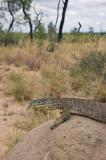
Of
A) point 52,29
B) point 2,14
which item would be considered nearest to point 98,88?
point 52,29

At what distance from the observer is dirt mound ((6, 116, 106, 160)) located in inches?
166

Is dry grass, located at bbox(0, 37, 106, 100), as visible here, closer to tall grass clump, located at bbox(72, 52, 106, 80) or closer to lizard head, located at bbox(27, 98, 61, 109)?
tall grass clump, located at bbox(72, 52, 106, 80)

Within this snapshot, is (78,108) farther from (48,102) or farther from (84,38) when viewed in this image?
(84,38)

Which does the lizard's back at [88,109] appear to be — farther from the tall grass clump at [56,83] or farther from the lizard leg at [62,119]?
the tall grass clump at [56,83]

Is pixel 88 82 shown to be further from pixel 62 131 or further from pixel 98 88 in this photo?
pixel 62 131

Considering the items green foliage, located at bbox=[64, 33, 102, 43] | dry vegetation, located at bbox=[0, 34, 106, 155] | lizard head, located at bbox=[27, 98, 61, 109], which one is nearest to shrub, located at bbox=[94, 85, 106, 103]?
dry vegetation, located at bbox=[0, 34, 106, 155]

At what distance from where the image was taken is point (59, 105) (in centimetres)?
527

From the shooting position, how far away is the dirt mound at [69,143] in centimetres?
421

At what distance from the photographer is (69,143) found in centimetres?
435

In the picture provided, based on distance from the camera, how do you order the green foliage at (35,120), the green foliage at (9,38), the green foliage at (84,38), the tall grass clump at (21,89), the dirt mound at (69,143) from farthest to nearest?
the green foliage at (9,38) → the green foliage at (84,38) → the tall grass clump at (21,89) → the green foliage at (35,120) → the dirt mound at (69,143)

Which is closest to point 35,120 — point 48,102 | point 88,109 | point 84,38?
point 48,102

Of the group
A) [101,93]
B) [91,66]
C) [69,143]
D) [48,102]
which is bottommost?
[101,93]

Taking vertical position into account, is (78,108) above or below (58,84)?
above

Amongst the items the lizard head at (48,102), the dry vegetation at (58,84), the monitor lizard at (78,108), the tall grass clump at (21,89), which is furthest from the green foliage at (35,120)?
the monitor lizard at (78,108)
